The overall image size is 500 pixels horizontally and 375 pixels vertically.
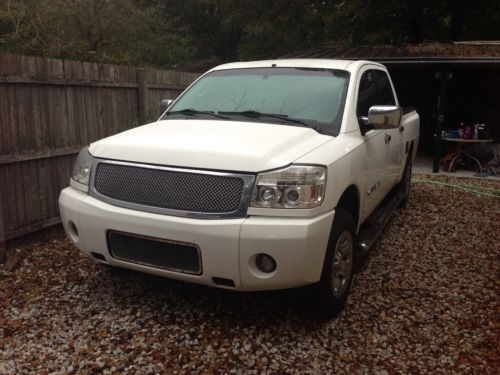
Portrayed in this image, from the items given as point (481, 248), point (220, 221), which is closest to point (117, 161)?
point (220, 221)

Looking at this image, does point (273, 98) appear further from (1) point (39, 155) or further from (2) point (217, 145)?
(1) point (39, 155)

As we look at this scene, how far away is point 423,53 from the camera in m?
10.5

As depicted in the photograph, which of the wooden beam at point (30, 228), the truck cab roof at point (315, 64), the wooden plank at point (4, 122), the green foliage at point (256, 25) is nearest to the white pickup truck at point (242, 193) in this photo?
the truck cab roof at point (315, 64)

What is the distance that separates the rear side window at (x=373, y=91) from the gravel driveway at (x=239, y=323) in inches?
60.9

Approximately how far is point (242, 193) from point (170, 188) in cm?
49

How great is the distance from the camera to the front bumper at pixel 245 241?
268cm

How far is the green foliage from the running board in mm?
8162

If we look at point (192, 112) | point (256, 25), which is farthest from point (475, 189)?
point (256, 25)

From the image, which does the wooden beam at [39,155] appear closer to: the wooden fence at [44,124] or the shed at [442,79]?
the wooden fence at [44,124]

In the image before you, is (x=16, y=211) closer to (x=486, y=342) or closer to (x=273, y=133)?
(x=273, y=133)

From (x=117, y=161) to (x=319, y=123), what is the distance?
1.56 meters

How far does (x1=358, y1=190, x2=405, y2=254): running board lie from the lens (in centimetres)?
408

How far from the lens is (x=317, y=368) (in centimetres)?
277

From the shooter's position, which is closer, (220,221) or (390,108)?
(220,221)
